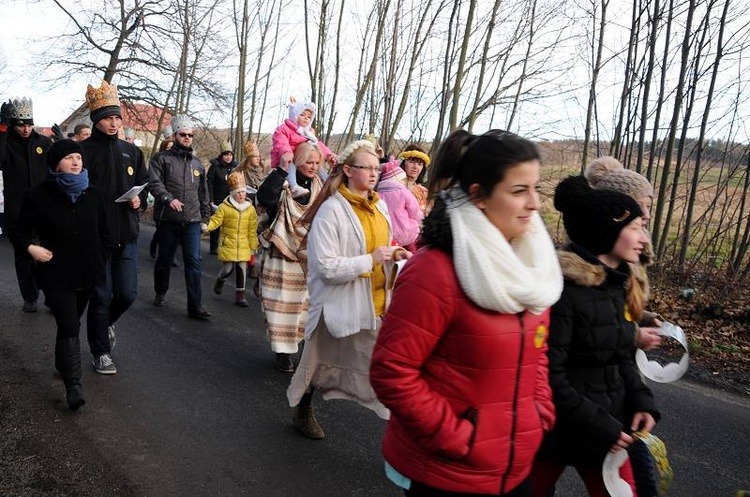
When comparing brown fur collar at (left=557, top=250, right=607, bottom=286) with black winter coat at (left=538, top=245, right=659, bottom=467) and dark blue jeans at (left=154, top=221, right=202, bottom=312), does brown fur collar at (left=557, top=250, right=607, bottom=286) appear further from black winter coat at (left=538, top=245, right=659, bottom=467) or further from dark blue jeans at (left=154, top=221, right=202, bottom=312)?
dark blue jeans at (left=154, top=221, right=202, bottom=312)

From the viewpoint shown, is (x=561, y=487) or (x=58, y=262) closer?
(x=561, y=487)

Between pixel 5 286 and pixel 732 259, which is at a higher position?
pixel 732 259

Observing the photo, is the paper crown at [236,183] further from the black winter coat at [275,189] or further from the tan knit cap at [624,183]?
the tan knit cap at [624,183]

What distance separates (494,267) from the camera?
189cm

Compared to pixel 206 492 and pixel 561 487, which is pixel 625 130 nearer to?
pixel 561 487

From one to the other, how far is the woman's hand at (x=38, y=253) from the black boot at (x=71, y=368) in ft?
1.98

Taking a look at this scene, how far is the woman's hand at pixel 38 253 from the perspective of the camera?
4.30 m

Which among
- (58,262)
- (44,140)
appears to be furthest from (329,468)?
(44,140)

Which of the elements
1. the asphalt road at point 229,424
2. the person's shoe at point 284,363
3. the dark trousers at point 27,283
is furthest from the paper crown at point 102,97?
the person's shoe at point 284,363

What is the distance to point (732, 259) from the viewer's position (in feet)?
30.5

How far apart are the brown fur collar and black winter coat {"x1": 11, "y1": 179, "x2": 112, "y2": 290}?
11.5 feet

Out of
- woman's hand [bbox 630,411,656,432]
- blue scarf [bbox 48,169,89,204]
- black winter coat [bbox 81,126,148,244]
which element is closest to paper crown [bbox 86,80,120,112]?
black winter coat [bbox 81,126,148,244]

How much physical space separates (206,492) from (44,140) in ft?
21.6

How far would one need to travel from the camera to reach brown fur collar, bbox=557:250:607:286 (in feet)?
8.18
